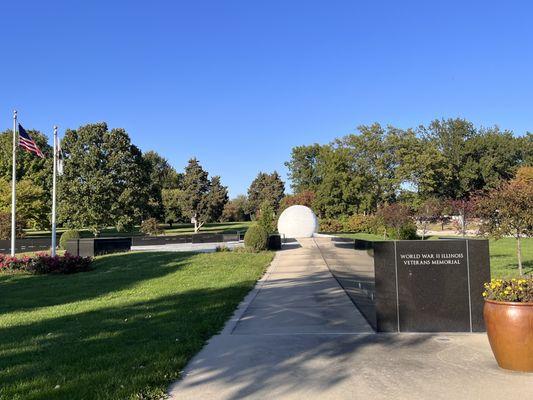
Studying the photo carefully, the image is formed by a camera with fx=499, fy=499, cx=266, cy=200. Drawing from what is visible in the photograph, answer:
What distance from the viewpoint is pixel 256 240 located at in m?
23.7

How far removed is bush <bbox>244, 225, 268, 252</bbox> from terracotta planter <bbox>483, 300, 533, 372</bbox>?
61.5 feet

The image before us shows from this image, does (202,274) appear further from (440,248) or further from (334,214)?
(334,214)

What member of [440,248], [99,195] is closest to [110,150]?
[99,195]

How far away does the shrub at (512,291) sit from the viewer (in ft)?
16.3

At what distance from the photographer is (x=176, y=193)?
71.6 m

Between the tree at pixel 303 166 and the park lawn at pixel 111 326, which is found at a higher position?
the tree at pixel 303 166

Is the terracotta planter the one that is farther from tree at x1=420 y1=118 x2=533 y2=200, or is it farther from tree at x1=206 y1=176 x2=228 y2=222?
tree at x1=420 y1=118 x2=533 y2=200

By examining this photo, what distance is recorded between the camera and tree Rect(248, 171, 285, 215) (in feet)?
336

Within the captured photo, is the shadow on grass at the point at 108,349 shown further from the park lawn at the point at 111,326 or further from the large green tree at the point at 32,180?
the large green tree at the point at 32,180

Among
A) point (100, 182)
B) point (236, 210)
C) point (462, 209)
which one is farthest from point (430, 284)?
point (236, 210)

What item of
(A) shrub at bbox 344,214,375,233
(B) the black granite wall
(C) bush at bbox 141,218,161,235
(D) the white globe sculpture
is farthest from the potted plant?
(A) shrub at bbox 344,214,375,233

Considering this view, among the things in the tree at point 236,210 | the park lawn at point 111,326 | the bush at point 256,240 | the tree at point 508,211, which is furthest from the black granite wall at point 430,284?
the tree at point 236,210

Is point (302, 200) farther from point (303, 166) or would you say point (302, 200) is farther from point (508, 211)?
point (508, 211)

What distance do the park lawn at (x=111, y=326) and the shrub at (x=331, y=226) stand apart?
3651 cm
